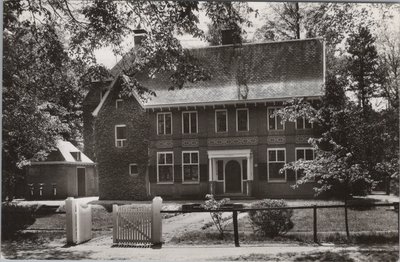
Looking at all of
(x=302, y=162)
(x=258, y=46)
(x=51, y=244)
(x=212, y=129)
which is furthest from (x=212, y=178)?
(x=51, y=244)

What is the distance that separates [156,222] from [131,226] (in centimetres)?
28

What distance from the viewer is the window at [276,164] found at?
539cm

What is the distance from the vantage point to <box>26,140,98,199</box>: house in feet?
17.8

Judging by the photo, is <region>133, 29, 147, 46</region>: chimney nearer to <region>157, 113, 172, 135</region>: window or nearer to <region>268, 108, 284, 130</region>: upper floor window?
<region>157, 113, 172, 135</region>: window

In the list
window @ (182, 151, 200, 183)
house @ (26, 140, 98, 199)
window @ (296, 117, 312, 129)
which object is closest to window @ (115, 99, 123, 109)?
house @ (26, 140, 98, 199)

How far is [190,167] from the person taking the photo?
5488mm

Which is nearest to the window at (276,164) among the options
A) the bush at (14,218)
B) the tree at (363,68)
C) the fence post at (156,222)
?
the tree at (363,68)

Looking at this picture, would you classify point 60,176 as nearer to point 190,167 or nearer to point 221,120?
point 190,167

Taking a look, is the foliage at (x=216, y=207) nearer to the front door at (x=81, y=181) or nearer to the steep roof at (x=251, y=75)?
the steep roof at (x=251, y=75)

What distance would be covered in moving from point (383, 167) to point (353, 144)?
38cm

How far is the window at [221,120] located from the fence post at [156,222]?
968mm

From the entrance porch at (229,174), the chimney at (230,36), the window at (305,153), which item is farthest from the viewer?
the chimney at (230,36)

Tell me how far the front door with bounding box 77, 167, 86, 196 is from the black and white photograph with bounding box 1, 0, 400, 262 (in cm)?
2

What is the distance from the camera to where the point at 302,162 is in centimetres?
537
